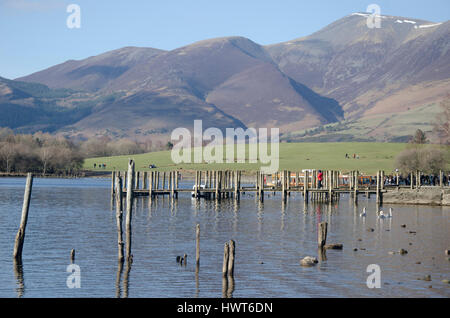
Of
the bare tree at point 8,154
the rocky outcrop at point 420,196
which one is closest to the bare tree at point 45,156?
the bare tree at point 8,154

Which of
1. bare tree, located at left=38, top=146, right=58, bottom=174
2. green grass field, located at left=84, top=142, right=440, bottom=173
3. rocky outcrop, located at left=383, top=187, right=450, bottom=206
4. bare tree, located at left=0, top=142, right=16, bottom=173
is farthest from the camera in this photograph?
bare tree, located at left=38, top=146, right=58, bottom=174

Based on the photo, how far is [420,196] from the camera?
72.0m

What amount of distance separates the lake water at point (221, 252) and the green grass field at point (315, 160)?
70.5m

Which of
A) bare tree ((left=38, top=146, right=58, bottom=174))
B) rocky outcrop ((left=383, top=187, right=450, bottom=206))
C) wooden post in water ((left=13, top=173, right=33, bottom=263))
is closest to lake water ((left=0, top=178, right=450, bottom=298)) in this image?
wooden post in water ((left=13, top=173, right=33, bottom=263))

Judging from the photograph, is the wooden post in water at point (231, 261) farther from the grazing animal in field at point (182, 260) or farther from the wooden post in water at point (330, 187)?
the wooden post in water at point (330, 187)

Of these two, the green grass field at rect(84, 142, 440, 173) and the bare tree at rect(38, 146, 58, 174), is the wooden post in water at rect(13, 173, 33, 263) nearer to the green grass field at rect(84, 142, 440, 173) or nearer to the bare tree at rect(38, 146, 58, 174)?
the green grass field at rect(84, 142, 440, 173)

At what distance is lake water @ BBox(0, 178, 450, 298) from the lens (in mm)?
28266

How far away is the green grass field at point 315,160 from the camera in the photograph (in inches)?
5330

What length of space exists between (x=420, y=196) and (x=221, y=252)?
4048cm

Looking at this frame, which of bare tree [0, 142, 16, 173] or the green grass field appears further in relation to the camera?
the green grass field

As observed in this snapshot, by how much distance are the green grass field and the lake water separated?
7051cm

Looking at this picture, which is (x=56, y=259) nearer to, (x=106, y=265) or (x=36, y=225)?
(x=106, y=265)
